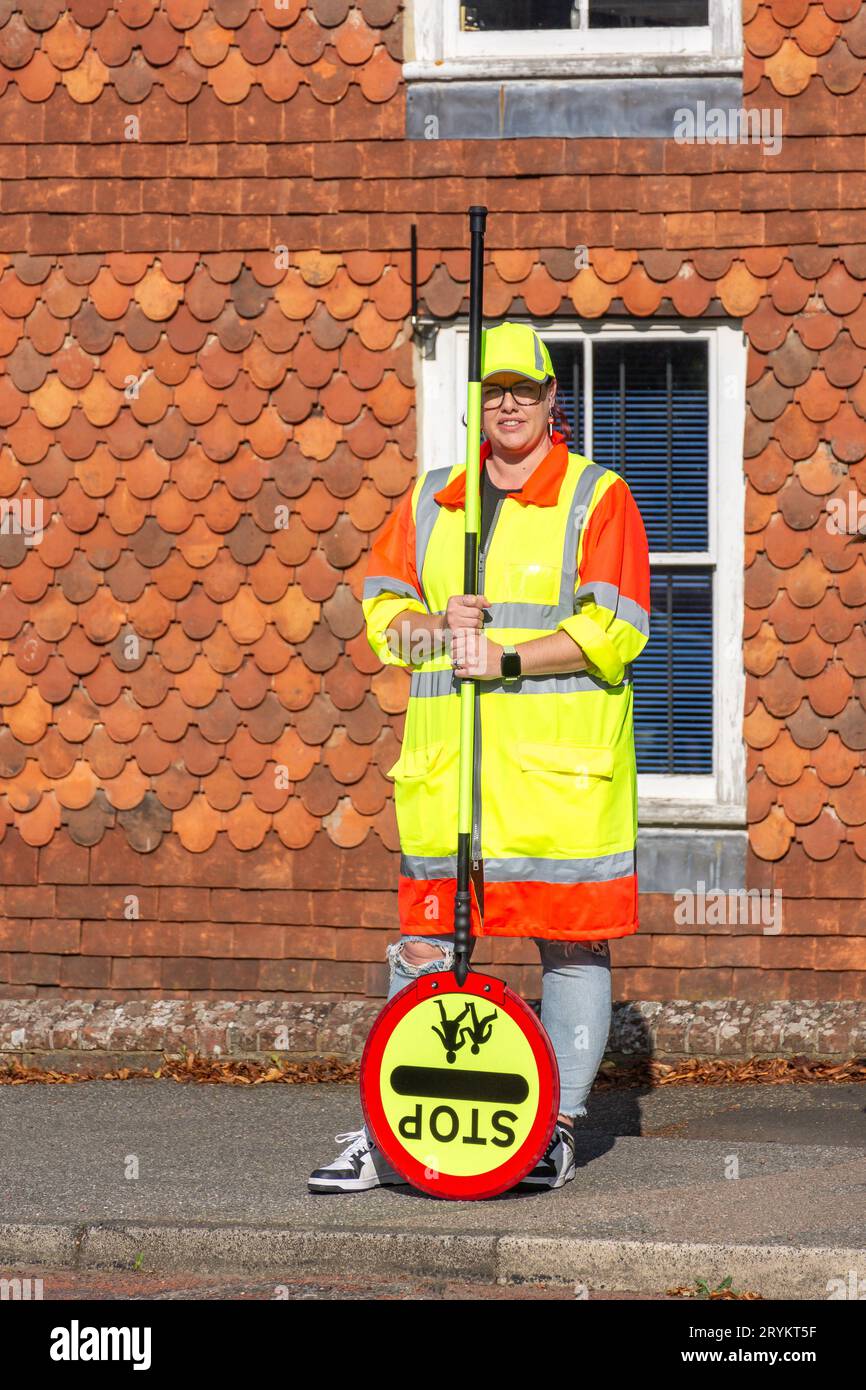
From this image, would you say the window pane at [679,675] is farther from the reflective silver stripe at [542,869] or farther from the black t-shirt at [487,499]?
the reflective silver stripe at [542,869]

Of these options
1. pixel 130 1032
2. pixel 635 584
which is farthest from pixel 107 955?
pixel 635 584

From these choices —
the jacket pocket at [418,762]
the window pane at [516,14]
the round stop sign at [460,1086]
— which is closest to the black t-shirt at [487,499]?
the jacket pocket at [418,762]

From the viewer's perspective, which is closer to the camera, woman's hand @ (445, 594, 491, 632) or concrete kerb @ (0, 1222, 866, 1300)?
concrete kerb @ (0, 1222, 866, 1300)

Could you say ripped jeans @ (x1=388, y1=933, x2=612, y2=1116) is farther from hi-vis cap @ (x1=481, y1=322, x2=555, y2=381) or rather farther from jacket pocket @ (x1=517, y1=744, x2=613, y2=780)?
hi-vis cap @ (x1=481, y1=322, x2=555, y2=381)

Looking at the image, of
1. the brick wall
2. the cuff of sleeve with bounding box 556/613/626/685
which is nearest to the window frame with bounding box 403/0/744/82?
the brick wall

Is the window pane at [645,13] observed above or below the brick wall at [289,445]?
above

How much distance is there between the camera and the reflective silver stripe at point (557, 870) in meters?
5.17

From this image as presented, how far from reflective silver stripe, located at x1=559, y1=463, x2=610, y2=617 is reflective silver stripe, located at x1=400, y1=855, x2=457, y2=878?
2.46 feet

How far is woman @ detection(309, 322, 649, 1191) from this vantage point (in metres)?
5.16

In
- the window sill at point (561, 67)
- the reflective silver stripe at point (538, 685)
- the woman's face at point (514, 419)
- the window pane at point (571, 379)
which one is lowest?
the reflective silver stripe at point (538, 685)

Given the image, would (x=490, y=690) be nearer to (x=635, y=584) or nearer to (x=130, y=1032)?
(x=635, y=584)

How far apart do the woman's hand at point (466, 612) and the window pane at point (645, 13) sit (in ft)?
12.5

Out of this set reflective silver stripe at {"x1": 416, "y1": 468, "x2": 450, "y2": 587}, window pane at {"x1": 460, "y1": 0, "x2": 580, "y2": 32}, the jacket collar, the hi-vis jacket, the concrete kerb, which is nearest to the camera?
the concrete kerb
